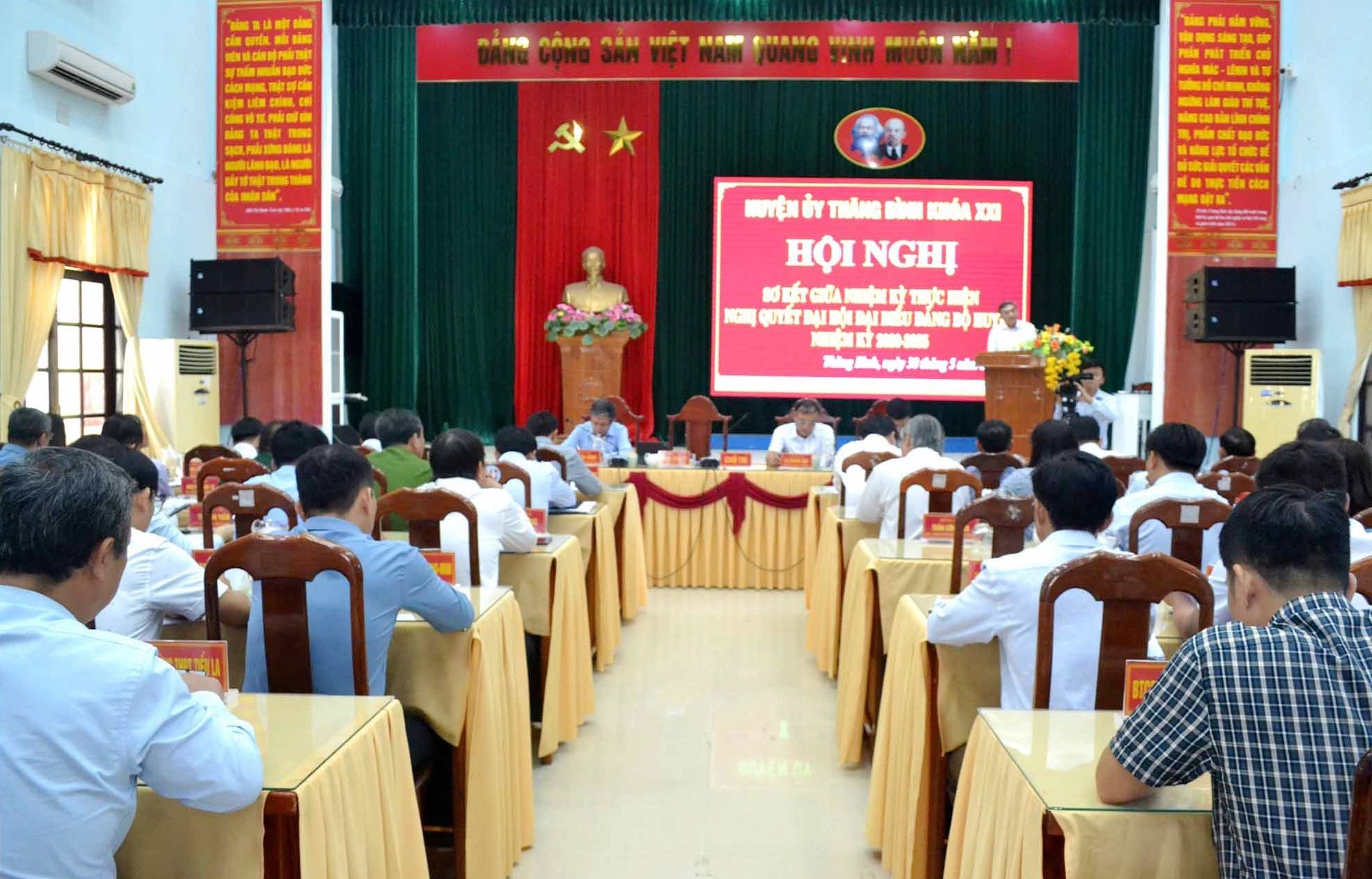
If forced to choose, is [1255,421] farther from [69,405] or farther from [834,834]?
[69,405]

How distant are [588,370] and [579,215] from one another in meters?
1.78

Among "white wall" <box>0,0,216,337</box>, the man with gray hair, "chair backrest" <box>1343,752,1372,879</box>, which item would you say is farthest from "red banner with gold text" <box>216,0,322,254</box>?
"chair backrest" <box>1343,752,1372,879</box>

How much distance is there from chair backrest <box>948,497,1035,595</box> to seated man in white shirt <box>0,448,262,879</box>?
6.55 feet

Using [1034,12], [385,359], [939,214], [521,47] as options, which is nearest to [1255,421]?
[939,214]

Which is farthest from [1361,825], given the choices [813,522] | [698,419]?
[698,419]

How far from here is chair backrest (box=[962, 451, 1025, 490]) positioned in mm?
4543

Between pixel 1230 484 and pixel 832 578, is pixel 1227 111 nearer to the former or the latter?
pixel 1230 484

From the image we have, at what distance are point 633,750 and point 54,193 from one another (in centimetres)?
517

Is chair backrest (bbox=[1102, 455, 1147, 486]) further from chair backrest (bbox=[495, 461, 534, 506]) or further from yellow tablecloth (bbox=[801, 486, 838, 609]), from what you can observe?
chair backrest (bbox=[495, 461, 534, 506])

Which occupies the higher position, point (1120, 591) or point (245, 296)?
point (245, 296)

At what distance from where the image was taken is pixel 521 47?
11.0 m

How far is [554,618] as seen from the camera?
361 centimetres

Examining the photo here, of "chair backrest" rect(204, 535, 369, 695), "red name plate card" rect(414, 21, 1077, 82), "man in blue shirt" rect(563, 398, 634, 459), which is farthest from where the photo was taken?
"red name plate card" rect(414, 21, 1077, 82)

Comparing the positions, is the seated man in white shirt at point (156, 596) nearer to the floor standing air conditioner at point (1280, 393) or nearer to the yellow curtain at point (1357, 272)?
the floor standing air conditioner at point (1280, 393)
